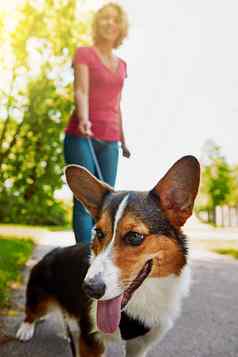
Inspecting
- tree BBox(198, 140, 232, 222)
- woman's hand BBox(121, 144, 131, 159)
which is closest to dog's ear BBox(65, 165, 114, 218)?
woman's hand BBox(121, 144, 131, 159)

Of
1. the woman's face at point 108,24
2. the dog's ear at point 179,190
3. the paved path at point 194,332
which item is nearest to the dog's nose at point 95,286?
the dog's ear at point 179,190

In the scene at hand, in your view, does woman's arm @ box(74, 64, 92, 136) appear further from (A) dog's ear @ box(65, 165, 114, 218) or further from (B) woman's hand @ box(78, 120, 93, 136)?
(A) dog's ear @ box(65, 165, 114, 218)

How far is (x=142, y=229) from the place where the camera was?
268 centimetres

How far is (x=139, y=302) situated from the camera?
2900mm

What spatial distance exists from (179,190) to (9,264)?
14.5 ft

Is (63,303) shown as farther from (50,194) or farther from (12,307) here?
(50,194)

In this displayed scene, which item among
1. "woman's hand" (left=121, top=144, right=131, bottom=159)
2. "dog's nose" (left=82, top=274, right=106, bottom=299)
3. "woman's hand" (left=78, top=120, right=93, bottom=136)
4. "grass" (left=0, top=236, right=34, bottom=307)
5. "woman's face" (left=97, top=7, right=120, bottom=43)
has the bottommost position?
"grass" (left=0, top=236, right=34, bottom=307)

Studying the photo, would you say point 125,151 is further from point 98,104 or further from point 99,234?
point 99,234

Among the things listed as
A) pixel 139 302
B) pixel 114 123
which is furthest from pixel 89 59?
pixel 139 302

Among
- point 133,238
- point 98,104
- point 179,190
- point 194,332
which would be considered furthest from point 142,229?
point 98,104

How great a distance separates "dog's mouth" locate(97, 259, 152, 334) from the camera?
8.66 ft

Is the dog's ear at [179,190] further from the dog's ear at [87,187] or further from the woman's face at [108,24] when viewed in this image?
the woman's face at [108,24]

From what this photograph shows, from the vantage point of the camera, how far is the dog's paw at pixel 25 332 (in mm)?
3764

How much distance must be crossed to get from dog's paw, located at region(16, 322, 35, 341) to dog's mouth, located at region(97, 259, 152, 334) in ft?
3.96
